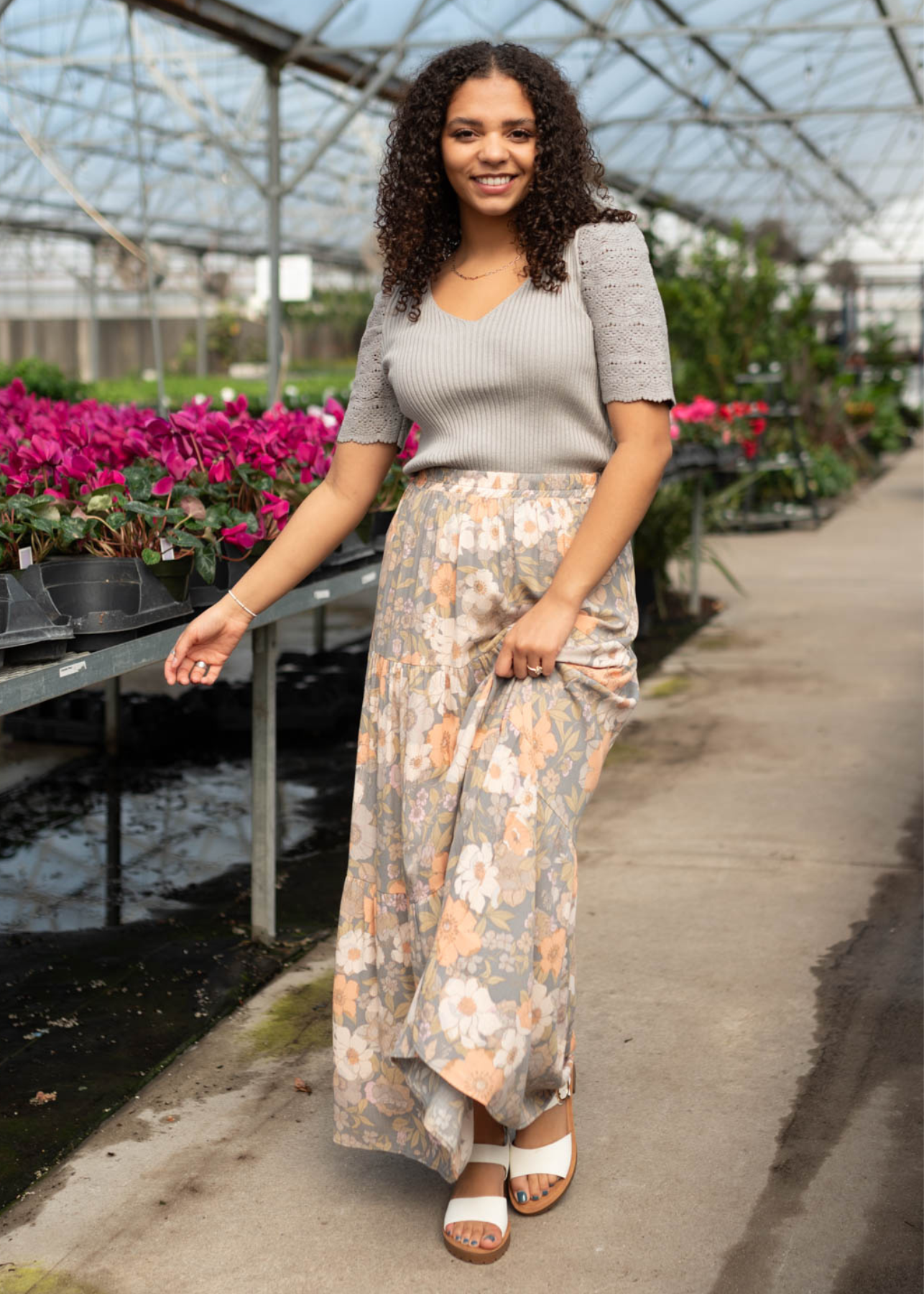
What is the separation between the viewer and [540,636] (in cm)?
168

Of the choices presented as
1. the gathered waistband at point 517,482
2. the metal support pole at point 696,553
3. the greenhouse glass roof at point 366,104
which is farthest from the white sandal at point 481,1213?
the metal support pole at point 696,553

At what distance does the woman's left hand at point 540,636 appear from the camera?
1.68m

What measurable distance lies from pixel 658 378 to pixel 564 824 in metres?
0.54

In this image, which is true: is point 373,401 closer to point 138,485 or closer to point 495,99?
point 495,99

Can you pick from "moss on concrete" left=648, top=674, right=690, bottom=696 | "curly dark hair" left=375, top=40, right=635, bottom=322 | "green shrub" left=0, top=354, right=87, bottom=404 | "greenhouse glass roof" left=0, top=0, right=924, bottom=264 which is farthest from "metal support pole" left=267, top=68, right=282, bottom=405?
"curly dark hair" left=375, top=40, right=635, bottom=322

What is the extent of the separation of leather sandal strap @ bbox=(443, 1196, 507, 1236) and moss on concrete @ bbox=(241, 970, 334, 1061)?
61 cm

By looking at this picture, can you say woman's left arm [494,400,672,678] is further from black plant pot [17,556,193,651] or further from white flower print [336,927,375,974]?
black plant pot [17,556,193,651]

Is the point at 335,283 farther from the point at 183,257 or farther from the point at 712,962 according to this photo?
the point at 712,962

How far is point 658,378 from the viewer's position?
1.71m

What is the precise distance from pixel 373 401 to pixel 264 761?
106 cm

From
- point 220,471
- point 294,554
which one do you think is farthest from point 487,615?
point 220,471

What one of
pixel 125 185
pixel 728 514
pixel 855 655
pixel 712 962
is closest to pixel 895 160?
pixel 125 185

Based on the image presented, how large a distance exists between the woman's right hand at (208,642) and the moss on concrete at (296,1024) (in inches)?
30.7

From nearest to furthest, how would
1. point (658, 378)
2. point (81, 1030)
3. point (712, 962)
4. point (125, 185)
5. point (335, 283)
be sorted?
point (658, 378)
point (81, 1030)
point (712, 962)
point (125, 185)
point (335, 283)
